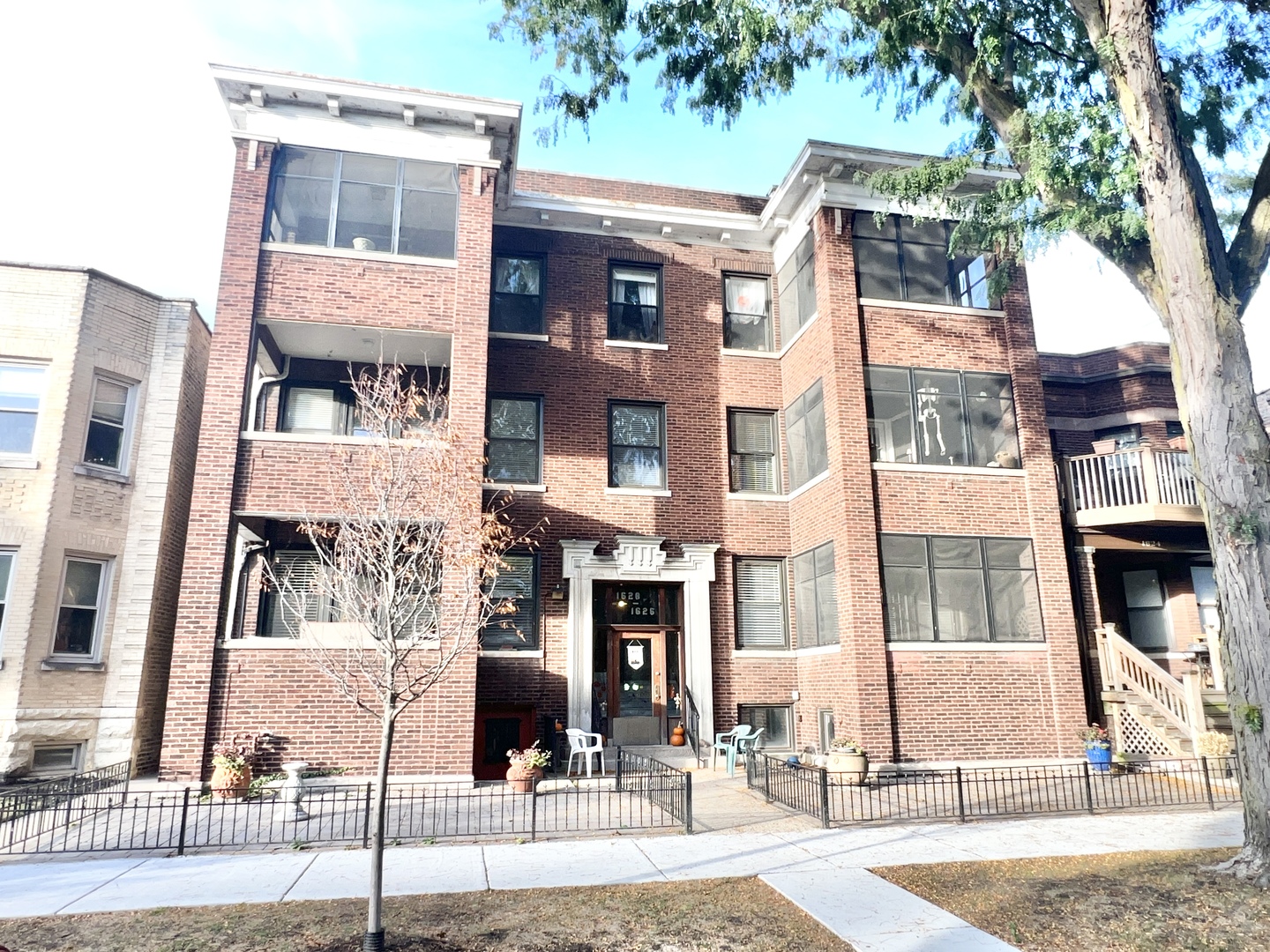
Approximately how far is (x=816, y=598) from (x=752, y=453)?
11.6 ft

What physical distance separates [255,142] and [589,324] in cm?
712

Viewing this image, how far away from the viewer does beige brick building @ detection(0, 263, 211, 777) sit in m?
14.0

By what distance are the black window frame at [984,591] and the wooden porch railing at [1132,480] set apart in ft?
6.91

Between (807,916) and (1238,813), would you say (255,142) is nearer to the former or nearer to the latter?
(807,916)

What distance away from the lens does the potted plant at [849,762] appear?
44.0 ft

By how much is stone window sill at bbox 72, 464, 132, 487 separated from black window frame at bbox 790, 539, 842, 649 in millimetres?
13151

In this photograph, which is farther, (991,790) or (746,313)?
(746,313)

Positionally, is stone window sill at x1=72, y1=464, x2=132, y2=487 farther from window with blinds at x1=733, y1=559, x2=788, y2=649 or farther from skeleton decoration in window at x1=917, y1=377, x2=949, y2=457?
skeleton decoration in window at x1=917, y1=377, x2=949, y2=457

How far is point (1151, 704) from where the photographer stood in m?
15.5

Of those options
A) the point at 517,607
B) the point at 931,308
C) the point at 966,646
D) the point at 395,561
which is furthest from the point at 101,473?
the point at 931,308

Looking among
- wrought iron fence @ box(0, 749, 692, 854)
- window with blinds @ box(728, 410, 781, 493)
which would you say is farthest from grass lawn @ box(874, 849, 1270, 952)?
window with blinds @ box(728, 410, 781, 493)

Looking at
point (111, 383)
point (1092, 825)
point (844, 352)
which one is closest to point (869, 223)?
point (844, 352)

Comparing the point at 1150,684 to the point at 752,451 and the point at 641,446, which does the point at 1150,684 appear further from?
the point at 641,446

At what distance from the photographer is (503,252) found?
1812cm
